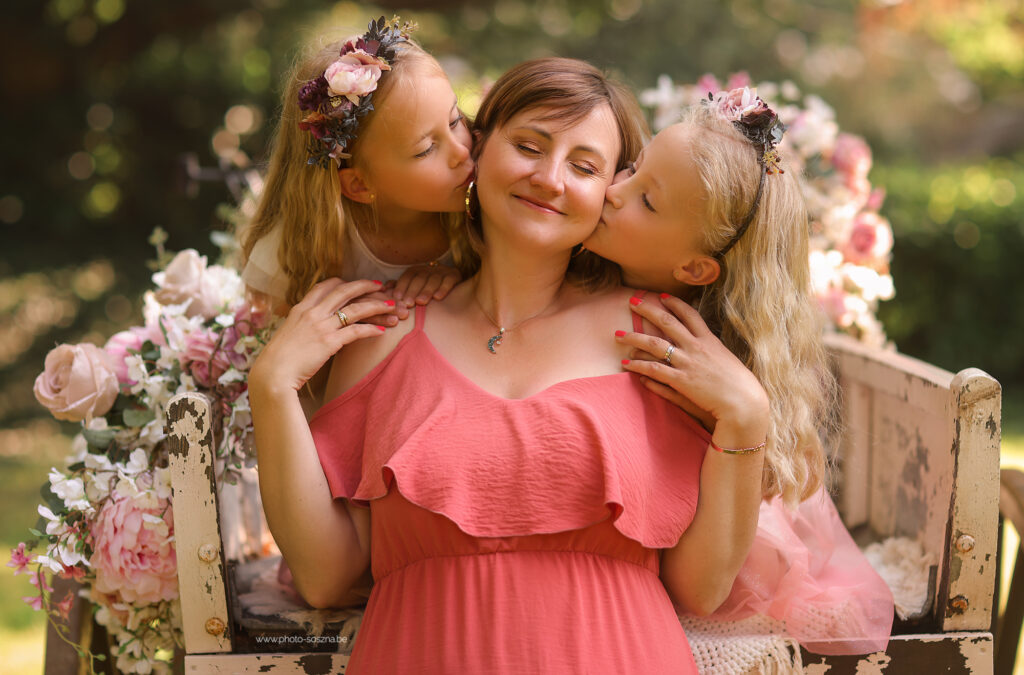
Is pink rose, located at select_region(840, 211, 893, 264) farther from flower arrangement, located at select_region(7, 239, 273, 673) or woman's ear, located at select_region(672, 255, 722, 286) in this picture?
flower arrangement, located at select_region(7, 239, 273, 673)

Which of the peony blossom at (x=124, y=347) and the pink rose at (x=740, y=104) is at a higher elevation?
the pink rose at (x=740, y=104)

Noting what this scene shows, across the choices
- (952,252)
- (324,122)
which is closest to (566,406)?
(324,122)

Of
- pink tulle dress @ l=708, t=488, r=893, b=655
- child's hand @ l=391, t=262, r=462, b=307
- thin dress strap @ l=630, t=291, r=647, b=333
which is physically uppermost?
child's hand @ l=391, t=262, r=462, b=307

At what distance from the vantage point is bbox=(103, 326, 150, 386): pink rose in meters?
2.16

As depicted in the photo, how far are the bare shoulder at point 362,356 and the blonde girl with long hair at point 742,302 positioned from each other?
0.44m

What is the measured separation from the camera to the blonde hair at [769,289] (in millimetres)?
1771

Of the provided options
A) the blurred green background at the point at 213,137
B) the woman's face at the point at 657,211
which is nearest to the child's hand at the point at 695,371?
the woman's face at the point at 657,211

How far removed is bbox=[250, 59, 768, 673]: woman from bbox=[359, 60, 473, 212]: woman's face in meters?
0.07

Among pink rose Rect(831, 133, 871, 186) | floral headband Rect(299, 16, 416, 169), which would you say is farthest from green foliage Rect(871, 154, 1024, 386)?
floral headband Rect(299, 16, 416, 169)

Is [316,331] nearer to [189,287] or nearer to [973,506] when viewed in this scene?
[189,287]

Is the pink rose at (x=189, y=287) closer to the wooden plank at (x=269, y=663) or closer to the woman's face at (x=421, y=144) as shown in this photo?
the woman's face at (x=421, y=144)

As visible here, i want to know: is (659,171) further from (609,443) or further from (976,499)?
(976,499)

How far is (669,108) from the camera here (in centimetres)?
294

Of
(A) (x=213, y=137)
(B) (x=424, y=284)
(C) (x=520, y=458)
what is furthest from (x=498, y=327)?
(A) (x=213, y=137)
